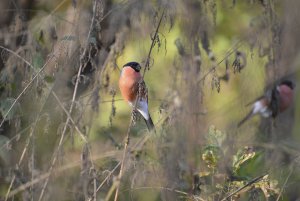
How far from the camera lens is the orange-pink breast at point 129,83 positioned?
355 cm

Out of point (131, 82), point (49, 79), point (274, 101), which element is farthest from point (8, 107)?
point (274, 101)

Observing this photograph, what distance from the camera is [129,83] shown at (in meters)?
3.64

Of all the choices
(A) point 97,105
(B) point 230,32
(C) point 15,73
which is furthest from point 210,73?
(B) point 230,32

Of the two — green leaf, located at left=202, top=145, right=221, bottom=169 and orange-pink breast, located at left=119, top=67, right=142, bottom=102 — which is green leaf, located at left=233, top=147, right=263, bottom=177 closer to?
green leaf, located at left=202, top=145, right=221, bottom=169

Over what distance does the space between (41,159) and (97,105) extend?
2.26ft

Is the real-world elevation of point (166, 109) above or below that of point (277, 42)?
→ below

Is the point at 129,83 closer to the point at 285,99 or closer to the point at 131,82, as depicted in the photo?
the point at 131,82

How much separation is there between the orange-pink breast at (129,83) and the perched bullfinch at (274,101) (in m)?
0.65

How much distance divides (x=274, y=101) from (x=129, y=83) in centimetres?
94

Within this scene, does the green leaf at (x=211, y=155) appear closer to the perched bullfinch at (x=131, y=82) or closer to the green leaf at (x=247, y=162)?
the green leaf at (x=247, y=162)

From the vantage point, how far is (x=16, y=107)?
2590 mm

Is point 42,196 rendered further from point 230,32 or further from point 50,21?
point 230,32

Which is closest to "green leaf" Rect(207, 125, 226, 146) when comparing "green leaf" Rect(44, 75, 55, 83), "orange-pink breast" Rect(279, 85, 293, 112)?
"green leaf" Rect(44, 75, 55, 83)

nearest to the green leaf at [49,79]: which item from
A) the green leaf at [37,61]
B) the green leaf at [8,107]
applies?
the green leaf at [37,61]
